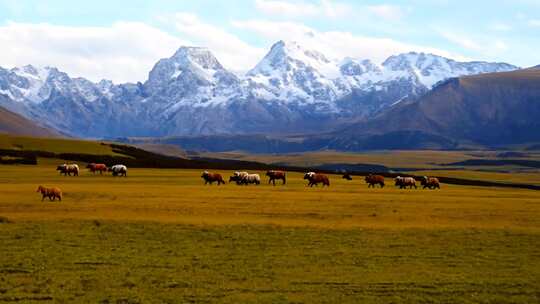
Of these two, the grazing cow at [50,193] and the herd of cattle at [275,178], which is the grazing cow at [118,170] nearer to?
the herd of cattle at [275,178]

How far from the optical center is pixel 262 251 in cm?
3338

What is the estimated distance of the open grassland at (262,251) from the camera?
2512 centimetres

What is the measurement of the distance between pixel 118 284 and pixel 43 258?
609cm

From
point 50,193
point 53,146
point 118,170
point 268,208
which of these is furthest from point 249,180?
point 53,146

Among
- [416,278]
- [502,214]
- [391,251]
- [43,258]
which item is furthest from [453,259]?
[502,214]

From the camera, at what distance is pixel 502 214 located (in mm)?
52188

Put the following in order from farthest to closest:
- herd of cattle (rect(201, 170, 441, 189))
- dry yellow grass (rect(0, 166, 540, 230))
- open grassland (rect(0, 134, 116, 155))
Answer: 1. open grassland (rect(0, 134, 116, 155))
2. herd of cattle (rect(201, 170, 441, 189))
3. dry yellow grass (rect(0, 166, 540, 230))

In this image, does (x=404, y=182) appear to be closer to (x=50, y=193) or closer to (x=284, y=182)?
(x=284, y=182)

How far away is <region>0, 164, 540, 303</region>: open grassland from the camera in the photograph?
25.1 metres

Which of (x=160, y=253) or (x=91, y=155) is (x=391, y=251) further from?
(x=91, y=155)

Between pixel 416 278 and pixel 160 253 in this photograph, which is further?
pixel 160 253

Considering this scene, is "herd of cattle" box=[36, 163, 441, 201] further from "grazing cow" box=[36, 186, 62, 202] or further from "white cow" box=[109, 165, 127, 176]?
"grazing cow" box=[36, 186, 62, 202]

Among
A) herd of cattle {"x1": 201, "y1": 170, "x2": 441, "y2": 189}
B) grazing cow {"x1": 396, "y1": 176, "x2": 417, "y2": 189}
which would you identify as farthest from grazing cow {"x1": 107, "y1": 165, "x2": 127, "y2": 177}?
grazing cow {"x1": 396, "y1": 176, "x2": 417, "y2": 189}

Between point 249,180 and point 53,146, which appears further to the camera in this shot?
point 53,146
